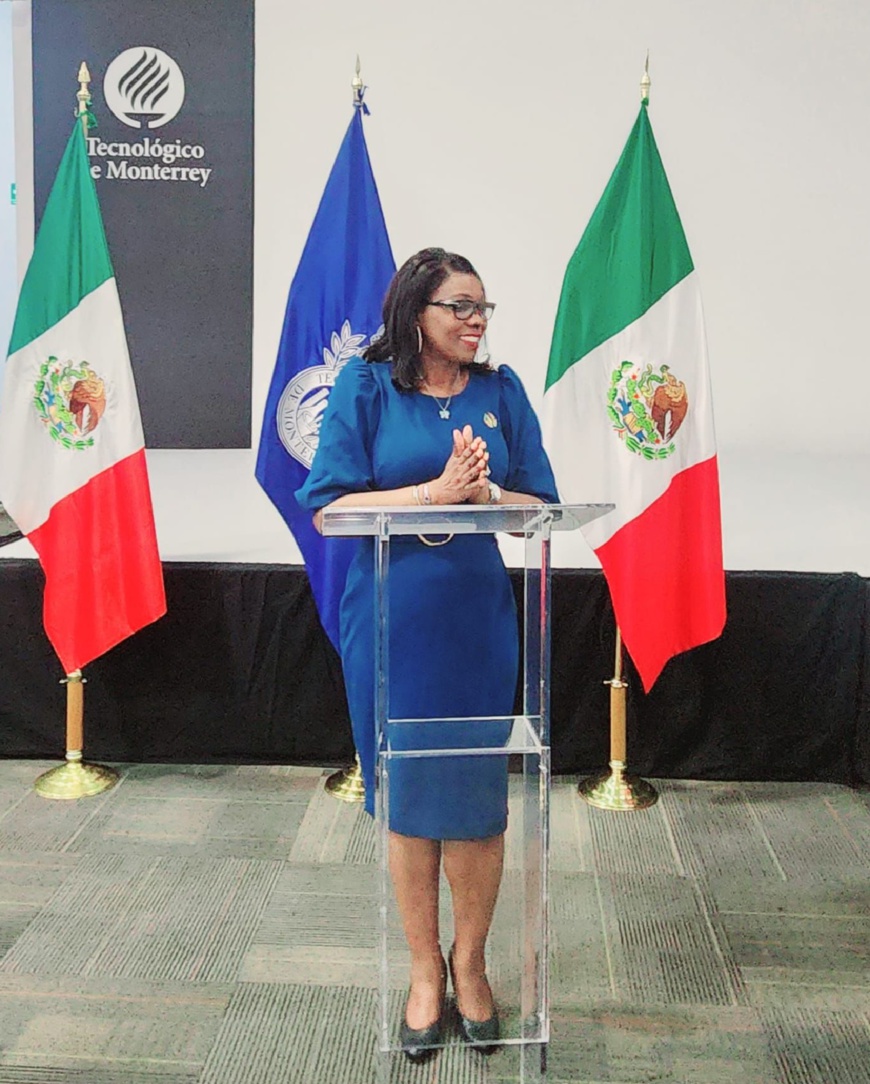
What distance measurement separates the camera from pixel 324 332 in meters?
2.97

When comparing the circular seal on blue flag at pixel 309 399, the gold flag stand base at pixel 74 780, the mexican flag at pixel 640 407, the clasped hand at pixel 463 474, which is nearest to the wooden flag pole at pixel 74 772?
the gold flag stand base at pixel 74 780

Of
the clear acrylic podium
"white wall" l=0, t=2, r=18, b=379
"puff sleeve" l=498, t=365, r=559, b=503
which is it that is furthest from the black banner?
the clear acrylic podium

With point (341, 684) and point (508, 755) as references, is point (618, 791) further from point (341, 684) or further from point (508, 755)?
point (508, 755)

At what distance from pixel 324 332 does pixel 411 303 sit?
4.04 ft

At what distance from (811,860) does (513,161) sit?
120 inches

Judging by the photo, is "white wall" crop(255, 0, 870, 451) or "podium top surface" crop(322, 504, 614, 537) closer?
"podium top surface" crop(322, 504, 614, 537)

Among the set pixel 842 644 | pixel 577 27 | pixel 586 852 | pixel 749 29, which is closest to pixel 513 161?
pixel 577 27

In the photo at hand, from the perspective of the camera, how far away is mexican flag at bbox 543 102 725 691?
9.25 feet

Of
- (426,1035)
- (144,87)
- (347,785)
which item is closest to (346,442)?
(426,1035)

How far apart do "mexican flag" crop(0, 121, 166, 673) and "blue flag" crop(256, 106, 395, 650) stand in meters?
0.39

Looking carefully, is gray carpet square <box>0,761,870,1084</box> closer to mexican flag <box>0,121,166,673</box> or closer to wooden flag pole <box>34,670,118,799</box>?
wooden flag pole <box>34,670,118,799</box>

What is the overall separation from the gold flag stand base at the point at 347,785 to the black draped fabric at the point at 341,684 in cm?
9

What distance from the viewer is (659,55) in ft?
14.6

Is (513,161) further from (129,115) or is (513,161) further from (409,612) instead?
(409,612)
